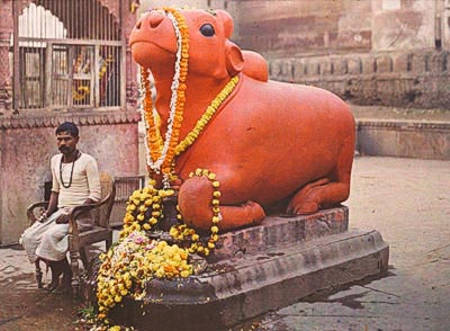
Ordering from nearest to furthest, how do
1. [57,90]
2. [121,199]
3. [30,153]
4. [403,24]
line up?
1. [30,153]
2. [57,90]
3. [121,199]
4. [403,24]

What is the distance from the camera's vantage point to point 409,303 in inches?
199

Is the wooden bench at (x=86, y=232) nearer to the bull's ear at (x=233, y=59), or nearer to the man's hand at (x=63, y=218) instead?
the man's hand at (x=63, y=218)

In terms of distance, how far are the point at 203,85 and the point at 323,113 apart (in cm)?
110

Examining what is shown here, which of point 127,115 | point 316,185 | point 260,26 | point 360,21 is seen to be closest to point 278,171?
point 316,185

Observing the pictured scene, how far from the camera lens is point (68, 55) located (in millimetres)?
7523

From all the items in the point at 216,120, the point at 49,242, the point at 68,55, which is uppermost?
the point at 68,55

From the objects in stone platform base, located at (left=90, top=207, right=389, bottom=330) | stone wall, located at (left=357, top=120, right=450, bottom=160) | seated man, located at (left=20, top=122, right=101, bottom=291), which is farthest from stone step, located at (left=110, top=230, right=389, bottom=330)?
stone wall, located at (left=357, top=120, right=450, bottom=160)

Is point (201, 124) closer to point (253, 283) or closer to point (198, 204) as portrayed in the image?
point (198, 204)

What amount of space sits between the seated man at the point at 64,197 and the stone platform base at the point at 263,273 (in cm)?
98

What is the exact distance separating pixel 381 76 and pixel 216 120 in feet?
37.8

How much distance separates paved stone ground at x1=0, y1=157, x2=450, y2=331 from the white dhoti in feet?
1.05

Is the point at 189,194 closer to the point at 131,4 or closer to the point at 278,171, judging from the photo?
the point at 278,171

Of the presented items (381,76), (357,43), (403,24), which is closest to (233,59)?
(381,76)

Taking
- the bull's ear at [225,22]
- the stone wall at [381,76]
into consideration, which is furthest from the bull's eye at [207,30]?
the stone wall at [381,76]
